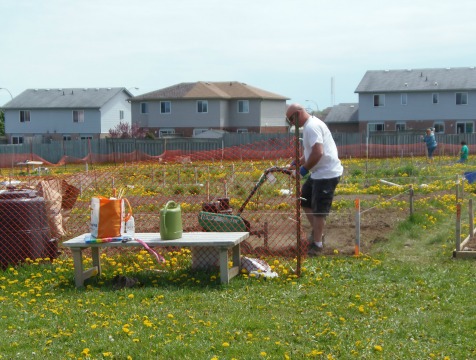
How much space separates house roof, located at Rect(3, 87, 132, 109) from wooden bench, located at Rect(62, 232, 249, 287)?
59.4 metres

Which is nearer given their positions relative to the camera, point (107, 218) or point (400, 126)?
point (107, 218)

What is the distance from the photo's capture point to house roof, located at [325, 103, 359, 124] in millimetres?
67688

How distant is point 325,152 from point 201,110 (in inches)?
2131

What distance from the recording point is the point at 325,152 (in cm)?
962

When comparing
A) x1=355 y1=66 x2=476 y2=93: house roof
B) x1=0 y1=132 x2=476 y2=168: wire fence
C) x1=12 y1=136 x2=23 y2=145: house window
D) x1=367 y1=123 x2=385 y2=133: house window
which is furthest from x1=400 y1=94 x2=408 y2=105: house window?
x1=12 y1=136 x2=23 y2=145: house window

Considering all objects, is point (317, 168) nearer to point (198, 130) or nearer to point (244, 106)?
point (198, 130)

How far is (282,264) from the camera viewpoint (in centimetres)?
906

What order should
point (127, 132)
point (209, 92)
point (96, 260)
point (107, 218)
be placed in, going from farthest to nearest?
point (209, 92)
point (127, 132)
point (96, 260)
point (107, 218)

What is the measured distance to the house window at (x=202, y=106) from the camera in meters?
63.1

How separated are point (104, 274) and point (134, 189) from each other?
11.4m

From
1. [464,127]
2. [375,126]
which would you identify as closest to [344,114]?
[375,126]

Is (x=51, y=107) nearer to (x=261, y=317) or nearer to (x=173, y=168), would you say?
(x=173, y=168)

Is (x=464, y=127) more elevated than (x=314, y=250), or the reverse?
(x=464, y=127)

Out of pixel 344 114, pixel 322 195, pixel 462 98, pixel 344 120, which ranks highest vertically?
pixel 462 98
